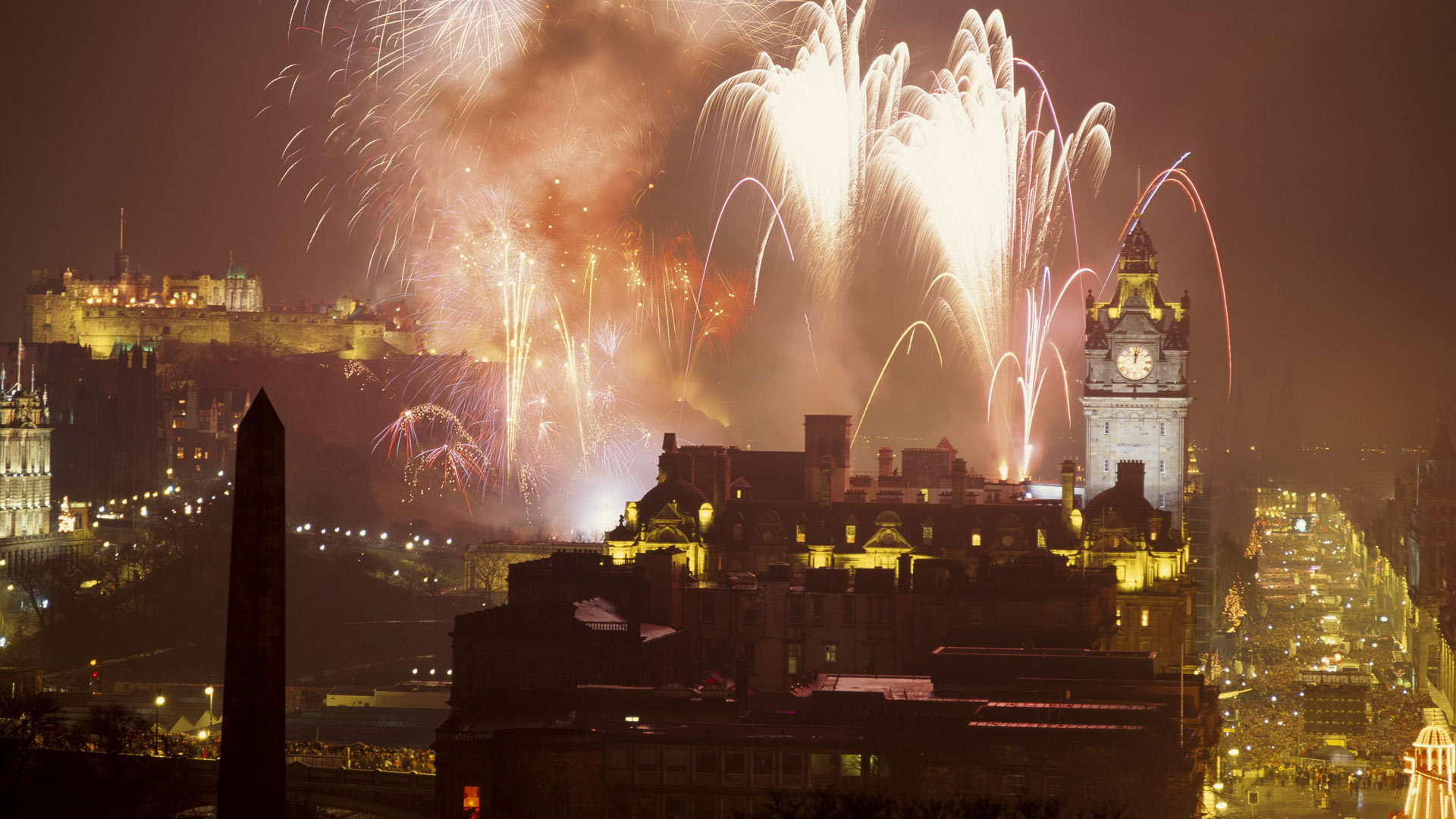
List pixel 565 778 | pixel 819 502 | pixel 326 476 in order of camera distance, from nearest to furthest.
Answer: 1. pixel 565 778
2. pixel 819 502
3. pixel 326 476

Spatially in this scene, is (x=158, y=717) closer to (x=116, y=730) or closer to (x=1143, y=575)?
(x=116, y=730)

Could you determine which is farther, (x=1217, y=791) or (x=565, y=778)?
(x=1217, y=791)

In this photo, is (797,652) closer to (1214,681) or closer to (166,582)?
(1214,681)

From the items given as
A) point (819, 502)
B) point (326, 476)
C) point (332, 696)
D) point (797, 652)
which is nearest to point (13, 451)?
point (326, 476)

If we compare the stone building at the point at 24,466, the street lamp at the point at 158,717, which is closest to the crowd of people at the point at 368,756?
the street lamp at the point at 158,717

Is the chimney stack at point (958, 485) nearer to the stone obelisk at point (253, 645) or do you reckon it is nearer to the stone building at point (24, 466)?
the stone obelisk at point (253, 645)

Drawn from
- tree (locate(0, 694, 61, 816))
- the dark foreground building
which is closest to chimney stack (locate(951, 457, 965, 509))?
the dark foreground building
